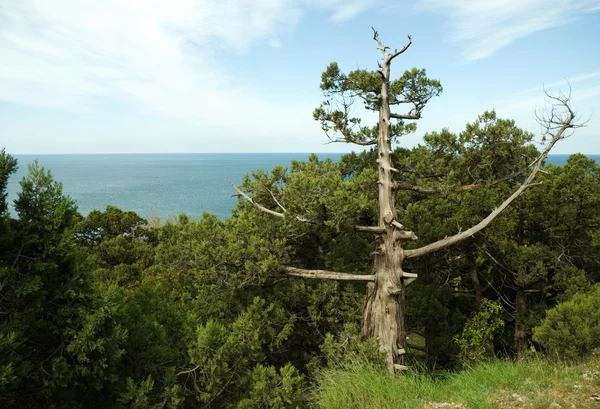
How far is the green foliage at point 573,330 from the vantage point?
6.76 m

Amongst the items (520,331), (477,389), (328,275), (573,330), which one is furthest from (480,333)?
(477,389)

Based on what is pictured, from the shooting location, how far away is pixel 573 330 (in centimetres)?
710

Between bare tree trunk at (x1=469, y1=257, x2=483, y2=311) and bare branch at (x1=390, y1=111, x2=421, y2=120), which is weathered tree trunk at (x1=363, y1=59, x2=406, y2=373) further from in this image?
bare tree trunk at (x1=469, y1=257, x2=483, y2=311)

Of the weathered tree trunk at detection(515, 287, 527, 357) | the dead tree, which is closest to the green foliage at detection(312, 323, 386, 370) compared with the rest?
the dead tree

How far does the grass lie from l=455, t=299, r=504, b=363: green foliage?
4.60 metres

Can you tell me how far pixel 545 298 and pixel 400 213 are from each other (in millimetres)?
5163

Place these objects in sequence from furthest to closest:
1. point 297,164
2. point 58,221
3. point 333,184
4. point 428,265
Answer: point 428,265
point 297,164
point 333,184
point 58,221

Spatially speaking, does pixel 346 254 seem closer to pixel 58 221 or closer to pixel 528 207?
pixel 528 207

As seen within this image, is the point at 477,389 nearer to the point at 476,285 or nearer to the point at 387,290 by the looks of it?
the point at 387,290

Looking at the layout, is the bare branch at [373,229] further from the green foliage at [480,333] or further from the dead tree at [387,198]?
the green foliage at [480,333]

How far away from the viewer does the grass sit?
14.4 ft

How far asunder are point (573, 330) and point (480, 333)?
9.91ft

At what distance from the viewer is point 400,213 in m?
10.8

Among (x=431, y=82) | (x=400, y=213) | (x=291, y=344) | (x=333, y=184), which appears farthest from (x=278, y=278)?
(x=431, y=82)
